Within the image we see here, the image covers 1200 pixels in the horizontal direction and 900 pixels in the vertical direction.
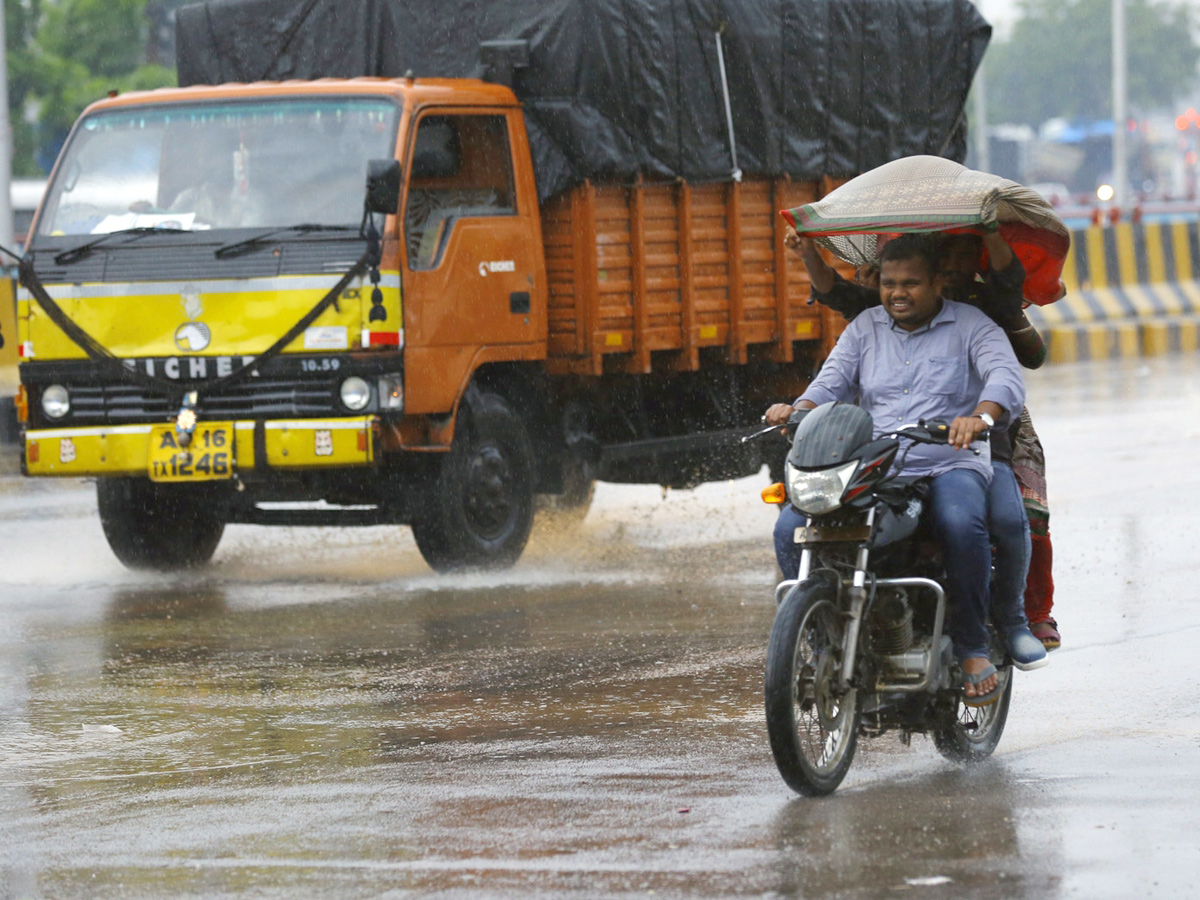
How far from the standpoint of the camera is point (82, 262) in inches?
409

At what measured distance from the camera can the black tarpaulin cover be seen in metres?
11.1

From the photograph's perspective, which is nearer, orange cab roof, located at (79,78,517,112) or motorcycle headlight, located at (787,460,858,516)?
motorcycle headlight, located at (787,460,858,516)

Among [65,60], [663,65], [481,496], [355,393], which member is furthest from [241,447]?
[65,60]

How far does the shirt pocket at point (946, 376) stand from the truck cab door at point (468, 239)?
14.4 ft

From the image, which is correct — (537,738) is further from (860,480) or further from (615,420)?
(615,420)

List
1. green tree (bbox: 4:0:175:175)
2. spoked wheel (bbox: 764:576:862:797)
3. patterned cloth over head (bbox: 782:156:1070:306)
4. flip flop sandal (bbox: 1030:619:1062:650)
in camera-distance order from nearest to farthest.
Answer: spoked wheel (bbox: 764:576:862:797), patterned cloth over head (bbox: 782:156:1070:306), flip flop sandal (bbox: 1030:619:1062:650), green tree (bbox: 4:0:175:175)

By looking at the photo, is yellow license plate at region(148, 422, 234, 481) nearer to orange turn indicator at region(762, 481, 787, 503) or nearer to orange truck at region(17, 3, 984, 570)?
orange truck at region(17, 3, 984, 570)

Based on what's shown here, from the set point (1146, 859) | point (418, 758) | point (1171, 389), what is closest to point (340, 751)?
point (418, 758)

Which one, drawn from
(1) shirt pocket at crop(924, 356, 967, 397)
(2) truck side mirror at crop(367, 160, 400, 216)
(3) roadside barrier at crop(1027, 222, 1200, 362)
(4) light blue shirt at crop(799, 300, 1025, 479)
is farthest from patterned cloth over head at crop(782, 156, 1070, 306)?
(3) roadside barrier at crop(1027, 222, 1200, 362)

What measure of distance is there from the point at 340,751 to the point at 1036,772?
2097mm

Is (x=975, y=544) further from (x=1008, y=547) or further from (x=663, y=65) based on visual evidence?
(x=663, y=65)

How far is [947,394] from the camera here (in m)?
6.11

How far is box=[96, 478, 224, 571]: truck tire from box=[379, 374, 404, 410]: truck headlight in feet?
4.27

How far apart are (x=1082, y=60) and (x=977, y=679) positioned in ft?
317
